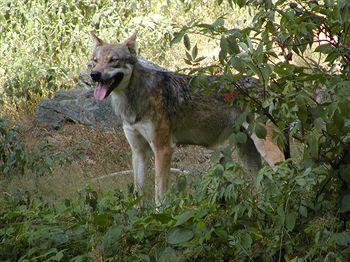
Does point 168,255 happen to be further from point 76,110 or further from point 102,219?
point 76,110

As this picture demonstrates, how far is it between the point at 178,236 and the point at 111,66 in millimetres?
4572

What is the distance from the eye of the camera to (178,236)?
5.19 m

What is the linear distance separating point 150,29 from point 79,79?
5.05ft

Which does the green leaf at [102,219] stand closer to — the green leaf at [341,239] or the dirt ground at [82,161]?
the green leaf at [341,239]

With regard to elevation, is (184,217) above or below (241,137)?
Result: below

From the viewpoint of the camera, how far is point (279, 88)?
5.06m

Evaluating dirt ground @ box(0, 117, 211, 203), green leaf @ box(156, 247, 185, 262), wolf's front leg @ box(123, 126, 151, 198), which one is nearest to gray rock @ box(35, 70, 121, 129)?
dirt ground @ box(0, 117, 211, 203)

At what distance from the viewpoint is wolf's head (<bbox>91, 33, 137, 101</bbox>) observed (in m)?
9.45

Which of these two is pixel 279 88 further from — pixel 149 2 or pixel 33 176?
pixel 149 2

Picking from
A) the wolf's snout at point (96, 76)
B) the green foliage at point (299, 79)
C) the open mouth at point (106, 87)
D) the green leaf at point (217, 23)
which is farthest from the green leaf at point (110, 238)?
the open mouth at point (106, 87)

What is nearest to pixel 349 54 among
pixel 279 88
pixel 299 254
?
pixel 279 88

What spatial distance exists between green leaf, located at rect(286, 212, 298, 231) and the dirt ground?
3.13 meters

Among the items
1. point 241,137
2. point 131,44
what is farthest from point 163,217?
point 131,44

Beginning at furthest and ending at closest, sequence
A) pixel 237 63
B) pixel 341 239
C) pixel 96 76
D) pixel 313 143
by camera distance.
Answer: pixel 96 76
pixel 341 239
pixel 237 63
pixel 313 143
